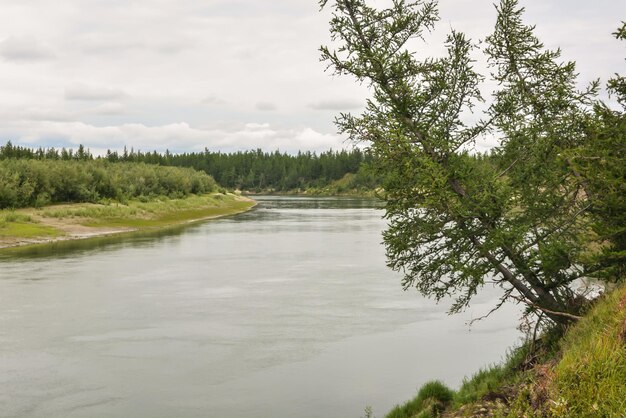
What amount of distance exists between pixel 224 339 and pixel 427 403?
10.2 metres

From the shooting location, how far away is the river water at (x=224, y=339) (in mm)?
16422

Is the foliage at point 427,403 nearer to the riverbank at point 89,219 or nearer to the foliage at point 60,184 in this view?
the riverbank at point 89,219

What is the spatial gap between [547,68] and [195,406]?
43.9 ft

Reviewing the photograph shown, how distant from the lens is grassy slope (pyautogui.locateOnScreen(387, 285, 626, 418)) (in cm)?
801

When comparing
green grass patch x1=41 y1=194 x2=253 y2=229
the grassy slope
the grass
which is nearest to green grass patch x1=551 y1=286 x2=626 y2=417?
the grassy slope

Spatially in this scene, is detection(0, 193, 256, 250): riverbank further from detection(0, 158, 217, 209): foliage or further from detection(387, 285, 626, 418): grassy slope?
detection(387, 285, 626, 418): grassy slope

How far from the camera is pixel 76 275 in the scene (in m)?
36.2

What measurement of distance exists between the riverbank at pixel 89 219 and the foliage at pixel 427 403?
4558 cm

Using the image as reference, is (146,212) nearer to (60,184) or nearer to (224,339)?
(60,184)

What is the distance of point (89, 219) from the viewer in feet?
218

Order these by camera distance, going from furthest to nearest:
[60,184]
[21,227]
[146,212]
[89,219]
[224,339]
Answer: [146,212] → [60,184] → [89,219] → [21,227] → [224,339]

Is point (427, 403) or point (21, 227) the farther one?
point (21, 227)

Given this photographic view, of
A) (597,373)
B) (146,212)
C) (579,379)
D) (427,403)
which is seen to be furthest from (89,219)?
(597,373)

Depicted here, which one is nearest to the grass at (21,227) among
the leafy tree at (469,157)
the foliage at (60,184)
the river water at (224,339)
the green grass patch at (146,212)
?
the green grass patch at (146,212)
